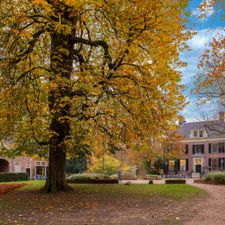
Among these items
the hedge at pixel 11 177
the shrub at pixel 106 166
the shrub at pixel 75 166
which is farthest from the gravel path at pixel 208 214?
the shrub at pixel 75 166

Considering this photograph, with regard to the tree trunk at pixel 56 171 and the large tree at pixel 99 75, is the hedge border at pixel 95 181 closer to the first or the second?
the tree trunk at pixel 56 171

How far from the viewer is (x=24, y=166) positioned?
56250 millimetres

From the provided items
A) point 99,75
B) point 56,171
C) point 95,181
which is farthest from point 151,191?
point 95,181

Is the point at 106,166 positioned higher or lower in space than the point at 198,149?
lower

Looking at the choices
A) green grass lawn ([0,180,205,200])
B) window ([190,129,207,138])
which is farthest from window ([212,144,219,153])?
green grass lawn ([0,180,205,200])

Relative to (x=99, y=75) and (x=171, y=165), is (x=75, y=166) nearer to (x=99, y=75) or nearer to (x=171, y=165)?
(x=171, y=165)

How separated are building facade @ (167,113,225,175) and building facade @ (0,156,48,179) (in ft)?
66.4

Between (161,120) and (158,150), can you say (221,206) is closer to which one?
(161,120)

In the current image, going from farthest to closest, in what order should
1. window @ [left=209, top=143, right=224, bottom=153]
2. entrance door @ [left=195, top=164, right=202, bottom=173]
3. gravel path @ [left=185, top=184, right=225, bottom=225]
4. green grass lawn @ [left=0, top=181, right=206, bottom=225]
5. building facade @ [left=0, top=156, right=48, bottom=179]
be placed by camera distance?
entrance door @ [left=195, top=164, right=202, bottom=173]
window @ [left=209, top=143, right=224, bottom=153]
building facade @ [left=0, top=156, right=48, bottom=179]
green grass lawn @ [left=0, top=181, right=206, bottom=225]
gravel path @ [left=185, top=184, right=225, bottom=225]

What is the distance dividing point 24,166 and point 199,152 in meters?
27.8

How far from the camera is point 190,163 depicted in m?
63.4

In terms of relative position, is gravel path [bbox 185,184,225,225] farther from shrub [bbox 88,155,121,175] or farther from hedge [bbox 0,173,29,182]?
shrub [bbox 88,155,121,175]

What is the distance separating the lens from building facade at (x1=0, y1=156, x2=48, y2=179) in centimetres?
5288

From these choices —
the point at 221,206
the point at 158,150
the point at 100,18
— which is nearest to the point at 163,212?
the point at 221,206
